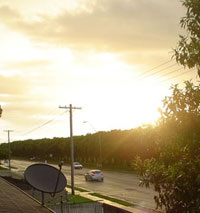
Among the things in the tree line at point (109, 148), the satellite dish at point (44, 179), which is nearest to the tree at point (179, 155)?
the satellite dish at point (44, 179)

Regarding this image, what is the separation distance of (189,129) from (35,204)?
12.1 metres

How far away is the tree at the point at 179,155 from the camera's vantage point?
672cm

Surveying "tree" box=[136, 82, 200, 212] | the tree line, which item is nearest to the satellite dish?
"tree" box=[136, 82, 200, 212]

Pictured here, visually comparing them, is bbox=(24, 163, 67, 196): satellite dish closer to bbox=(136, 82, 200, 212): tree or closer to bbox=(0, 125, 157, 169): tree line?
bbox=(136, 82, 200, 212): tree

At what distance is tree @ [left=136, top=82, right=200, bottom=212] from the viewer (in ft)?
22.1

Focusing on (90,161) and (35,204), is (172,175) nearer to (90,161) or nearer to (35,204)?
(35,204)

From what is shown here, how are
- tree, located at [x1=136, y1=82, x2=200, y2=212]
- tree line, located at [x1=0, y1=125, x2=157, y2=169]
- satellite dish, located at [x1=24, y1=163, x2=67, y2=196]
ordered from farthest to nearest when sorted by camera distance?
tree line, located at [x1=0, y1=125, x2=157, y2=169]
satellite dish, located at [x1=24, y1=163, x2=67, y2=196]
tree, located at [x1=136, y1=82, x2=200, y2=212]

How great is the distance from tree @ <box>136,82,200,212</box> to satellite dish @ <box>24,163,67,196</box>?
741 centimetres

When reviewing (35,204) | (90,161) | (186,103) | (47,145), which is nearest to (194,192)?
(186,103)

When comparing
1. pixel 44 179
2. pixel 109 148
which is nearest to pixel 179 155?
pixel 44 179

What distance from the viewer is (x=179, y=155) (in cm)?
721

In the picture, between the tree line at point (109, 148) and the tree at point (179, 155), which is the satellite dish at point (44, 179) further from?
the tree line at point (109, 148)

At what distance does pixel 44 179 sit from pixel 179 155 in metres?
8.81

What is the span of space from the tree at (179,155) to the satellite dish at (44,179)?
741 centimetres
